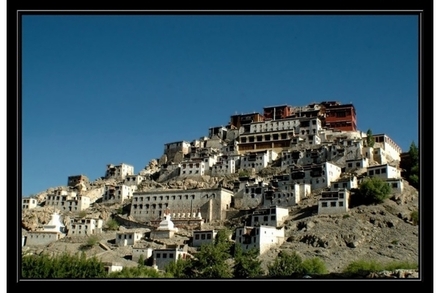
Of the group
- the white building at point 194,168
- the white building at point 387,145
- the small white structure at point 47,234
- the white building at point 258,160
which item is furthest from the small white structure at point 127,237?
the white building at point 387,145

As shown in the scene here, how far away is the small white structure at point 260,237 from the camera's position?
67.1 ft

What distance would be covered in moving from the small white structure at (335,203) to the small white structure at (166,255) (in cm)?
467

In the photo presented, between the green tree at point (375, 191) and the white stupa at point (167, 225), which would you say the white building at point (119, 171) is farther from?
the green tree at point (375, 191)

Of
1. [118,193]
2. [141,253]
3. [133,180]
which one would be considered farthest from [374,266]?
[133,180]

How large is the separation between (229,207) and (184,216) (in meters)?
1.74

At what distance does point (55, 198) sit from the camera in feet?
97.6

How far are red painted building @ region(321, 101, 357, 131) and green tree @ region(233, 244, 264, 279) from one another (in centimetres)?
1256

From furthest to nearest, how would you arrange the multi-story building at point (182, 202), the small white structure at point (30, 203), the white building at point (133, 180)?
the white building at point (133, 180)
the small white structure at point (30, 203)
the multi-story building at point (182, 202)

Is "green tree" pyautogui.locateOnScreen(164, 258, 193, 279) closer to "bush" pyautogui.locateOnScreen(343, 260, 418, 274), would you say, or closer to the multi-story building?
"bush" pyautogui.locateOnScreen(343, 260, 418, 274)

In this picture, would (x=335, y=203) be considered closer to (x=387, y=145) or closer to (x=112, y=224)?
(x=387, y=145)

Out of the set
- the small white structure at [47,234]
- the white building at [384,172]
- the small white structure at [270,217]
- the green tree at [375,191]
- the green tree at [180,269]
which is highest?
the white building at [384,172]

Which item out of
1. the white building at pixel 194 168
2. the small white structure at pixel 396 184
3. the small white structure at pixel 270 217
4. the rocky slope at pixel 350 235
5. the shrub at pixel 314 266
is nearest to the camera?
the shrub at pixel 314 266

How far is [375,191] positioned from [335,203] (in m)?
1.32

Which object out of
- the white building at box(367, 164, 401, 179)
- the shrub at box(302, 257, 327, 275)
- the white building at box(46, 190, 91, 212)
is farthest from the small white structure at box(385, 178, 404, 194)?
the white building at box(46, 190, 91, 212)
